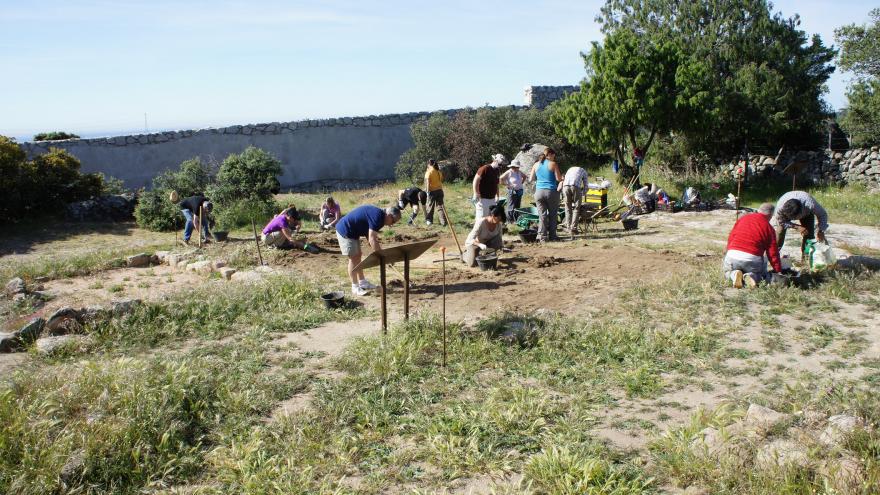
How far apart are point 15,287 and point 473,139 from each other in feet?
46.4

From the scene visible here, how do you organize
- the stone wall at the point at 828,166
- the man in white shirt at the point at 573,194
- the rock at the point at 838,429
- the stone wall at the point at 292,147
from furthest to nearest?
the stone wall at the point at 292,147, the stone wall at the point at 828,166, the man in white shirt at the point at 573,194, the rock at the point at 838,429

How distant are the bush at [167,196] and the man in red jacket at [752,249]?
37.8 ft

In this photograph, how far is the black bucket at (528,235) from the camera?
12.1 m

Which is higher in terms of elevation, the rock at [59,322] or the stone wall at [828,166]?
the stone wall at [828,166]

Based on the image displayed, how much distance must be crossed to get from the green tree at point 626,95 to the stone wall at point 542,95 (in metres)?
7.77

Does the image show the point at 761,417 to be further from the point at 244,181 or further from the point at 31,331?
the point at 244,181

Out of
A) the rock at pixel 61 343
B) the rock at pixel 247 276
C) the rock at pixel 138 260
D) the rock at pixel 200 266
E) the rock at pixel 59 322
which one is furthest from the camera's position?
the rock at pixel 138 260

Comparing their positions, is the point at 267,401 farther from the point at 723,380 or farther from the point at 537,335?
the point at 723,380

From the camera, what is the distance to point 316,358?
21.7 feet

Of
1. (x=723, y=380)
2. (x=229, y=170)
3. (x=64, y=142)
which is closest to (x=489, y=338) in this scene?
(x=723, y=380)

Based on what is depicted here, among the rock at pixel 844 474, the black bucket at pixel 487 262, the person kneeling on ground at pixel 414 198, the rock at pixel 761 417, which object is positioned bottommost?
the rock at pixel 844 474

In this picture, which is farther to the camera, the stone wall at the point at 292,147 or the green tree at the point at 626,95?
the stone wall at the point at 292,147

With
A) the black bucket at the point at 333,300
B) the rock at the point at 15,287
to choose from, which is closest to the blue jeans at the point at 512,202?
the black bucket at the point at 333,300

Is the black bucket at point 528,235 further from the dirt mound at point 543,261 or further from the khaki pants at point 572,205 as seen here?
the dirt mound at point 543,261
